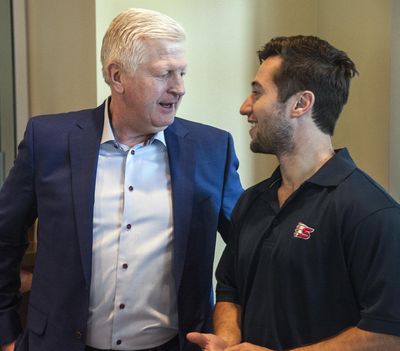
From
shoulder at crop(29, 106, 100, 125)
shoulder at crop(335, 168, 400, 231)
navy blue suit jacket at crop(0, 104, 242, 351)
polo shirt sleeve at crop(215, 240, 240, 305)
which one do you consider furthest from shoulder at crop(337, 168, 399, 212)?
shoulder at crop(29, 106, 100, 125)

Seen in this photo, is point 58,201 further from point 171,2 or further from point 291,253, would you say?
point 171,2

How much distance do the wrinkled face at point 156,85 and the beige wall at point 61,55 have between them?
0.45 metres

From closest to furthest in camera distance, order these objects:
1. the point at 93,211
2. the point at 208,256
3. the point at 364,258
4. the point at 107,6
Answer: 1. the point at 364,258
2. the point at 93,211
3. the point at 208,256
4. the point at 107,6

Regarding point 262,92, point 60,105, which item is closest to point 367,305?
point 262,92

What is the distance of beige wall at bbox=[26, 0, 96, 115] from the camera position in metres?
2.01

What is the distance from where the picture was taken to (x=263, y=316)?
1.31 metres

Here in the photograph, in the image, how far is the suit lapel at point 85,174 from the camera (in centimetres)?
151

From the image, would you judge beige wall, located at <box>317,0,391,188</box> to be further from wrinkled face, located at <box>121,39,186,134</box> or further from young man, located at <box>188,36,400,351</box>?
wrinkled face, located at <box>121,39,186,134</box>

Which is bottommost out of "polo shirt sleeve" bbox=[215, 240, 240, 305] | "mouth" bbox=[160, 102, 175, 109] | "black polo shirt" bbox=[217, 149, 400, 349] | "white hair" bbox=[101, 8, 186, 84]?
"polo shirt sleeve" bbox=[215, 240, 240, 305]

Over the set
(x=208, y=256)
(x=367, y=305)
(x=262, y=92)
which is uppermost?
(x=262, y=92)

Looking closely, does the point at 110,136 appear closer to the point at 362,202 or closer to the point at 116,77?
the point at 116,77

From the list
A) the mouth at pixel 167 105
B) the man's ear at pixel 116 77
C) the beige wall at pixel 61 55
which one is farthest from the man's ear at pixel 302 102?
the beige wall at pixel 61 55

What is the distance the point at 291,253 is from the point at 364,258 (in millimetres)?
161

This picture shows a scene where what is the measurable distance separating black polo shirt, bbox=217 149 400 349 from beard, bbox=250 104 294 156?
0.11m
